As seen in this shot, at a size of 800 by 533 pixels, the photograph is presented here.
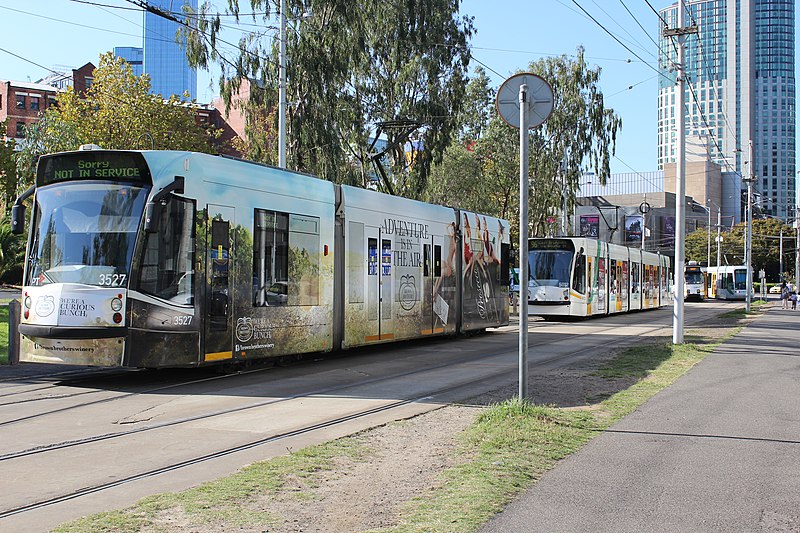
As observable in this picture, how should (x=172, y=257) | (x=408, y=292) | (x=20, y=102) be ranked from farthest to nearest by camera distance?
(x=20, y=102)
(x=408, y=292)
(x=172, y=257)

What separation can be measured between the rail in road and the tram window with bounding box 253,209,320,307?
1.31 meters

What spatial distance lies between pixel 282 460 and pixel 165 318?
521cm

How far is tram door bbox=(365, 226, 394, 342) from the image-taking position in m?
17.0

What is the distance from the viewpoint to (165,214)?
38.8 ft

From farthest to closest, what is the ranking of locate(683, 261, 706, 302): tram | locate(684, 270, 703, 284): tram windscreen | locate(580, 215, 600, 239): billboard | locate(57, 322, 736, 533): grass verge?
locate(580, 215, 600, 239): billboard
locate(684, 270, 703, 284): tram windscreen
locate(683, 261, 706, 302): tram
locate(57, 322, 736, 533): grass verge

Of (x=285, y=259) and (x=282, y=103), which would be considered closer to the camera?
(x=285, y=259)

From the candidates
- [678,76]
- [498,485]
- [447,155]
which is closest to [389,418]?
[498,485]

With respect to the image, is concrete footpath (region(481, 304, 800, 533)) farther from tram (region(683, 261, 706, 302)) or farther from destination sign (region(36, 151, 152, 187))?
tram (region(683, 261, 706, 302))

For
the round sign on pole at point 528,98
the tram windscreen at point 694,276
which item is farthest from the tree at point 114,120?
the tram windscreen at point 694,276

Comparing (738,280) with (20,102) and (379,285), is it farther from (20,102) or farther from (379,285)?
(20,102)

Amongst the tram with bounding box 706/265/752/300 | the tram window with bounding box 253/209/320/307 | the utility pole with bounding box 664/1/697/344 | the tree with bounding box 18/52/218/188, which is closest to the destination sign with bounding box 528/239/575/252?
the utility pole with bounding box 664/1/697/344

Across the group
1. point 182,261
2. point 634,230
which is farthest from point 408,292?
point 634,230

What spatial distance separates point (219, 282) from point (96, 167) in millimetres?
2401

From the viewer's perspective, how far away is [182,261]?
12.0 metres
